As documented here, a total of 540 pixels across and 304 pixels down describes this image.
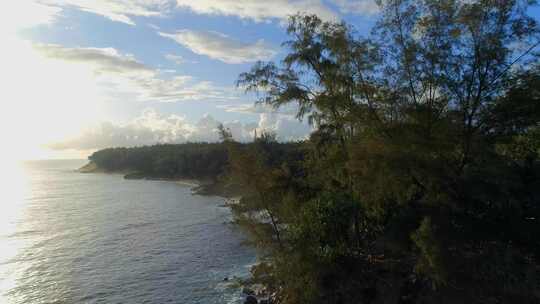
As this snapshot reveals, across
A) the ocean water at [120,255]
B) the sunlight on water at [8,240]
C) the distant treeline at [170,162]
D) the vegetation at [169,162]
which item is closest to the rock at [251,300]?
the ocean water at [120,255]

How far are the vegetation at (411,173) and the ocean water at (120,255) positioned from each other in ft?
15.6

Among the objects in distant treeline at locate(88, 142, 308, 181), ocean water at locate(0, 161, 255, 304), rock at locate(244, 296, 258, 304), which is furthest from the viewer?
distant treeline at locate(88, 142, 308, 181)

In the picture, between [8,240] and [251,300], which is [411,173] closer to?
[251,300]

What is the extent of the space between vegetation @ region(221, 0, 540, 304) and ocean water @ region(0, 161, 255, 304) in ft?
15.6

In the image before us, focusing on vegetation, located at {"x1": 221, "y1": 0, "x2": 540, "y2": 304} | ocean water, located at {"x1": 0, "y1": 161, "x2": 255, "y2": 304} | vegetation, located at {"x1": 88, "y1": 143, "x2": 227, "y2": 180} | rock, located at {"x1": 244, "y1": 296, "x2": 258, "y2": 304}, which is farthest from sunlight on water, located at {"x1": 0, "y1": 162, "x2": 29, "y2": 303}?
vegetation, located at {"x1": 88, "y1": 143, "x2": 227, "y2": 180}

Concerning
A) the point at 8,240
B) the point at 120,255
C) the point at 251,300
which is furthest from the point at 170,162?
the point at 251,300

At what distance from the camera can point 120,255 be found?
30422 mm

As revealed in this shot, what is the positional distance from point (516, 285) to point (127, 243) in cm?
3058

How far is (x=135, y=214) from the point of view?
5034 cm

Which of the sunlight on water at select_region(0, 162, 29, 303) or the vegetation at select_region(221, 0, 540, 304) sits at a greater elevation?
the vegetation at select_region(221, 0, 540, 304)

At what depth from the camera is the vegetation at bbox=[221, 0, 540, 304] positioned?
14781 mm

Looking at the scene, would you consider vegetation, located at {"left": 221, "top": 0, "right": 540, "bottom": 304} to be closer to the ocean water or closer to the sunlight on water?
the ocean water

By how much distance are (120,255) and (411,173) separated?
81.3 feet

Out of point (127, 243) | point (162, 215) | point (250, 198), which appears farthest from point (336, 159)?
point (162, 215)
